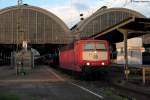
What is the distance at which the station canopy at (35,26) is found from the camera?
376 feet

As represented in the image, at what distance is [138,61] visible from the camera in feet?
212

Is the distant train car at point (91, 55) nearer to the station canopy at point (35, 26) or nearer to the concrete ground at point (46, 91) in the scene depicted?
the concrete ground at point (46, 91)

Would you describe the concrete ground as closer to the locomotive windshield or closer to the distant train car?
the distant train car

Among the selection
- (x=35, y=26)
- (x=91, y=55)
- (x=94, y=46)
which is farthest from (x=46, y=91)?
(x=35, y=26)

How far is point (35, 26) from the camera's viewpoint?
118062mm

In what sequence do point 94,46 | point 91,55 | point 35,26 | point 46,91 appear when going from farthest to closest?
point 35,26 < point 94,46 < point 91,55 < point 46,91

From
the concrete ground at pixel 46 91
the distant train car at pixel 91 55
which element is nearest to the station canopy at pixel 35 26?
the distant train car at pixel 91 55

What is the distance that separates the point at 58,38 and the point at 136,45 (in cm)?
5378

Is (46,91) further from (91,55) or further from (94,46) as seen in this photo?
(94,46)

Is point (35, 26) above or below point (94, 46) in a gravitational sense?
above

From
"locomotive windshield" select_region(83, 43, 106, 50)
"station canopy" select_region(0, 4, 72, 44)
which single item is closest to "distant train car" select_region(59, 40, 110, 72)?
"locomotive windshield" select_region(83, 43, 106, 50)

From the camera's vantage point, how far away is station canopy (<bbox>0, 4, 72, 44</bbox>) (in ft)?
376

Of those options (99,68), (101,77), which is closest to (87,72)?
(99,68)

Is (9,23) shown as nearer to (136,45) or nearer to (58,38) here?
(58,38)
